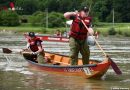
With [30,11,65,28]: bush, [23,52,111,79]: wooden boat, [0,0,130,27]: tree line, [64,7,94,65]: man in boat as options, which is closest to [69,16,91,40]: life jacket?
[64,7,94,65]: man in boat

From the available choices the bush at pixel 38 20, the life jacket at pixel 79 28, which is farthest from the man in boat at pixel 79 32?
the bush at pixel 38 20

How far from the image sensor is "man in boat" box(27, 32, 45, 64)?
2236 cm

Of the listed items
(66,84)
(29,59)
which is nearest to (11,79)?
(66,84)

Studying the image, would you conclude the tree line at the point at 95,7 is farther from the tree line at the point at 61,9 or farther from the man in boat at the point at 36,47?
the man in boat at the point at 36,47

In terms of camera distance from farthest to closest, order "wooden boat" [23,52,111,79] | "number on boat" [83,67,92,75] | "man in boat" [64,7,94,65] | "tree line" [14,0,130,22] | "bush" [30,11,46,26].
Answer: "tree line" [14,0,130,22] < "bush" [30,11,46,26] < "man in boat" [64,7,94,65] < "number on boat" [83,67,92,75] < "wooden boat" [23,52,111,79]

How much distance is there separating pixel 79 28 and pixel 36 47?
13.6 feet

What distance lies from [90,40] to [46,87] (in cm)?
383

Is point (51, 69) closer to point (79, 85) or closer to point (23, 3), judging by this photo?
point (79, 85)

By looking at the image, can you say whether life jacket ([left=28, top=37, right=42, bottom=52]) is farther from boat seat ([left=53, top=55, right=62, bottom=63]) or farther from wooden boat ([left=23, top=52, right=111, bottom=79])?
boat seat ([left=53, top=55, right=62, bottom=63])

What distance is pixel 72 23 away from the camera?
19250 mm

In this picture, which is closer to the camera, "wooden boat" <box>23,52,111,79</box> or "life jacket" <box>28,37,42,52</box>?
"wooden boat" <box>23,52,111,79</box>

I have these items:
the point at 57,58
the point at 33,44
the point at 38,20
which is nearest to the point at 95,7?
the point at 38,20

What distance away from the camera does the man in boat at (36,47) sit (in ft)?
73.4

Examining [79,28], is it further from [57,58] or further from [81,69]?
[57,58]
